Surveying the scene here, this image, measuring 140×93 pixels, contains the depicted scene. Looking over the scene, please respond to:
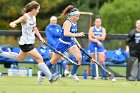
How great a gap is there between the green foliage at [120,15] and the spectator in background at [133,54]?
32.2 m

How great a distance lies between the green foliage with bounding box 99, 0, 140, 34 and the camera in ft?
194

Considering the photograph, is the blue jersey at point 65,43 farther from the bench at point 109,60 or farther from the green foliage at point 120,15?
the green foliage at point 120,15

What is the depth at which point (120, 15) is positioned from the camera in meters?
60.6

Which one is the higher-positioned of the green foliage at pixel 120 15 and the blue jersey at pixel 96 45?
the green foliage at pixel 120 15

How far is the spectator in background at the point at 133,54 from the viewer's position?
84.9 feet

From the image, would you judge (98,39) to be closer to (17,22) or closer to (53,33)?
(53,33)

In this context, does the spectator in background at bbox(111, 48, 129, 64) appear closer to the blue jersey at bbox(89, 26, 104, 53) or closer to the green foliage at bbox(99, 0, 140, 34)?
the blue jersey at bbox(89, 26, 104, 53)

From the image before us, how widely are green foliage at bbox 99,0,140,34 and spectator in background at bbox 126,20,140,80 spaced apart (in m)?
32.2

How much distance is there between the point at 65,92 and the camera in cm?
1702

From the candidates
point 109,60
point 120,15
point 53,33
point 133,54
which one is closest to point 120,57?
point 109,60

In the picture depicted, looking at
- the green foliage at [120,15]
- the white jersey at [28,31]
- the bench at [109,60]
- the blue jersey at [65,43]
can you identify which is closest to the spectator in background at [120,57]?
the bench at [109,60]

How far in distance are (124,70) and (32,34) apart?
9357 mm

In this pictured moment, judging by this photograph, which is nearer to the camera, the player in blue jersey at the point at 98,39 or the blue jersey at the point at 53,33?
the player in blue jersey at the point at 98,39

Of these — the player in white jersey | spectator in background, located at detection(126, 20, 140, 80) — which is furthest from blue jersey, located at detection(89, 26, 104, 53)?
the player in white jersey
